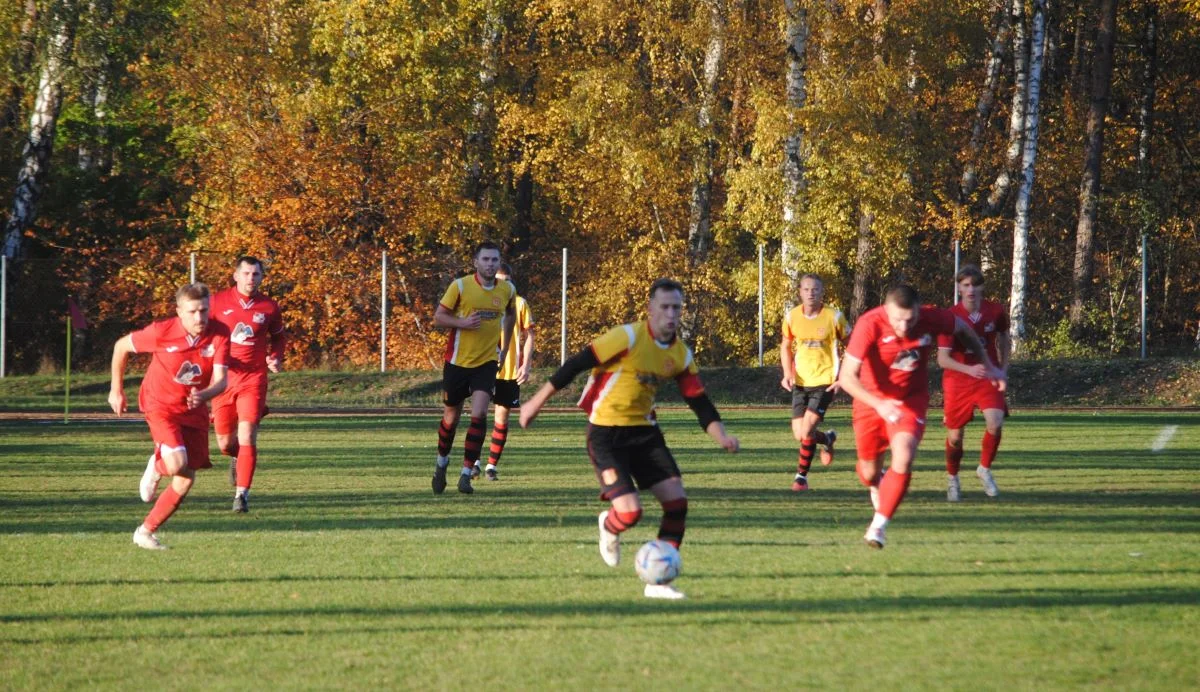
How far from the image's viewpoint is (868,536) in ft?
31.3

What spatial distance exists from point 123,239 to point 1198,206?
26197 mm

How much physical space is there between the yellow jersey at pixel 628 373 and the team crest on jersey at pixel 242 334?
14.7ft

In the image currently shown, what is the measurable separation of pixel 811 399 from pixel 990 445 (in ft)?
6.25

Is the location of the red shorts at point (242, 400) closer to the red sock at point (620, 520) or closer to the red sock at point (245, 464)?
the red sock at point (245, 464)

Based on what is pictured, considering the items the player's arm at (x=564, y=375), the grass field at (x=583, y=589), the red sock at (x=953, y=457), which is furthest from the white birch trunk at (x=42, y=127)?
the player's arm at (x=564, y=375)

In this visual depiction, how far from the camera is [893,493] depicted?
9633 millimetres

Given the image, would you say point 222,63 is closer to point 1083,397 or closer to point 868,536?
point 1083,397

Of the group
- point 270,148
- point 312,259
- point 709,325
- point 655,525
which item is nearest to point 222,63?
point 270,148

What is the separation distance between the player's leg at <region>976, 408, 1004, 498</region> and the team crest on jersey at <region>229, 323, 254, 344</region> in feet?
20.0

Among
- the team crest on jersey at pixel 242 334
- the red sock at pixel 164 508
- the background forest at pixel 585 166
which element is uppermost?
the background forest at pixel 585 166

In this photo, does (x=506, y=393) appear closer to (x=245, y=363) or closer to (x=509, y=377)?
(x=509, y=377)

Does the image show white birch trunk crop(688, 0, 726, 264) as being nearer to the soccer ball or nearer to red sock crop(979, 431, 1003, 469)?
red sock crop(979, 431, 1003, 469)

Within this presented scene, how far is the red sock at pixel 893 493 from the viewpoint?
9602mm

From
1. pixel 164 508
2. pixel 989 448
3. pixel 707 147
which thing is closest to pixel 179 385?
pixel 164 508
